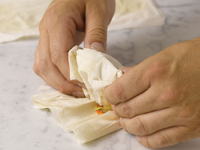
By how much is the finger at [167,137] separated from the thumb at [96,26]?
39 cm

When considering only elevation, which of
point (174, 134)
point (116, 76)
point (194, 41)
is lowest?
point (174, 134)

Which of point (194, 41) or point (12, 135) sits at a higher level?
point (194, 41)

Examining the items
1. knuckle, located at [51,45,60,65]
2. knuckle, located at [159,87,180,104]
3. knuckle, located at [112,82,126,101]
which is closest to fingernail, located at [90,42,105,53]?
knuckle, located at [51,45,60,65]

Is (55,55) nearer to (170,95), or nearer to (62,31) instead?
(62,31)

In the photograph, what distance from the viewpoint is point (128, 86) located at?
0.80 metres

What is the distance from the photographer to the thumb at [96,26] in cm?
107

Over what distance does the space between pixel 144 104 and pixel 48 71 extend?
0.50 metres

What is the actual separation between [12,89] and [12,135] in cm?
29

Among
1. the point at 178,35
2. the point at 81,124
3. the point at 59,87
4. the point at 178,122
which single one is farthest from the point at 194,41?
the point at 178,35

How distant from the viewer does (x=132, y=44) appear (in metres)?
1.51

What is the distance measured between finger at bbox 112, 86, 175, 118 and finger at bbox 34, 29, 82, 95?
266mm

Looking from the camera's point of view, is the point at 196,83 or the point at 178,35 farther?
the point at 178,35

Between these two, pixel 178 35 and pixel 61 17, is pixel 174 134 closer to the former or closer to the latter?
pixel 61 17

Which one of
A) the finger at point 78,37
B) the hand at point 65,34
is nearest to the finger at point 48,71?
the hand at point 65,34
